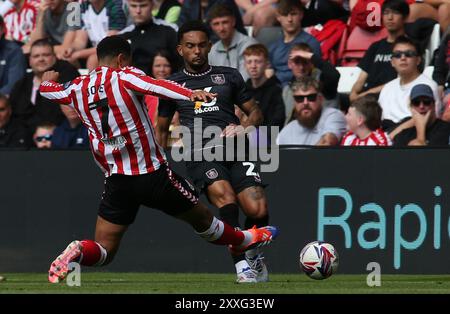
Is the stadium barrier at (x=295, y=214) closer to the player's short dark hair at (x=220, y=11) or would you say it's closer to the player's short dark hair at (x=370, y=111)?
the player's short dark hair at (x=370, y=111)

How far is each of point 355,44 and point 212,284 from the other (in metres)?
5.46

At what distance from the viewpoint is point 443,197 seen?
1425 cm

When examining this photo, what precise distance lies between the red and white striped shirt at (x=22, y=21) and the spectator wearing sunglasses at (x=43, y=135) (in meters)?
2.53

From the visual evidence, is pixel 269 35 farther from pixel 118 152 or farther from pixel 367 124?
pixel 118 152

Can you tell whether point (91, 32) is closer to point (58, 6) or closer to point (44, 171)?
point (58, 6)

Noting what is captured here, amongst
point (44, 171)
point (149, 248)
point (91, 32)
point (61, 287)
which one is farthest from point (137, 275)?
point (91, 32)

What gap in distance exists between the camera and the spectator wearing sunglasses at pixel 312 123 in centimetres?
1534

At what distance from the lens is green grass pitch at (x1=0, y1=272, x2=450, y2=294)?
10.8 m

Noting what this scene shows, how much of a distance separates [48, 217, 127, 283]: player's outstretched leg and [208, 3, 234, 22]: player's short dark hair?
5820mm

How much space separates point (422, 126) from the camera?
14906 mm

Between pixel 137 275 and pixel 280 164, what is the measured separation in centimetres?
206

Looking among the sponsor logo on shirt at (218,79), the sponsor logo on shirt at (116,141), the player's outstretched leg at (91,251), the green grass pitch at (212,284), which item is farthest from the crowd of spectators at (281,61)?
the sponsor logo on shirt at (116,141)

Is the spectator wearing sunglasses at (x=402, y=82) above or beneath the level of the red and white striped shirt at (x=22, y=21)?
beneath
